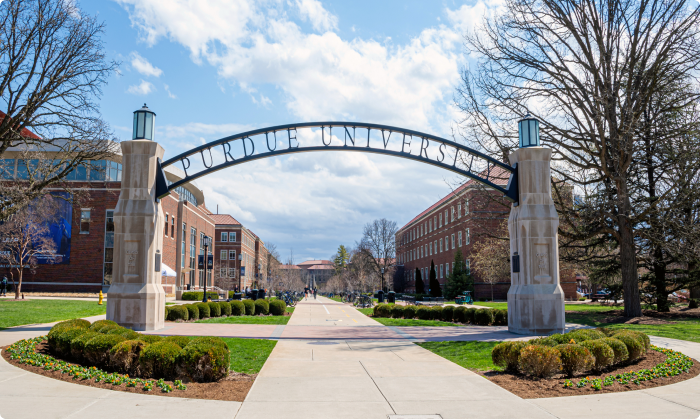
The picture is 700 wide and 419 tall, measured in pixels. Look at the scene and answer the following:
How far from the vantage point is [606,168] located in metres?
20.5

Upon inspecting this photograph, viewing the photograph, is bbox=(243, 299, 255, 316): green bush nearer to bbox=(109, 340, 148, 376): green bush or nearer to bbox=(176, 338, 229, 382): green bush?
bbox=(109, 340, 148, 376): green bush

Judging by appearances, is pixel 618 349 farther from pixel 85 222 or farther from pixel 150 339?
pixel 85 222

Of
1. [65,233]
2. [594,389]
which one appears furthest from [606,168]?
[65,233]

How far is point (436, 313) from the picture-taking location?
21.0 metres

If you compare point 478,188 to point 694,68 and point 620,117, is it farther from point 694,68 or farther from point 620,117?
point 694,68

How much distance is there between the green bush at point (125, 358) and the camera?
7699 millimetres

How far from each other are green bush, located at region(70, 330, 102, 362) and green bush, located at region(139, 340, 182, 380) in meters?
1.59

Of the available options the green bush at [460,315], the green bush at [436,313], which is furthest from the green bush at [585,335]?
the green bush at [436,313]

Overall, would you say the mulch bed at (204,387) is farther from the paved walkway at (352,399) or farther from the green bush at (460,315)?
the green bush at (460,315)

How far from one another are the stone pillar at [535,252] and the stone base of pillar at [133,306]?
34.2ft

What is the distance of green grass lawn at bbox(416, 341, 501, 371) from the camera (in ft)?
30.1

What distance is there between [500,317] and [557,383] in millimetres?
10596

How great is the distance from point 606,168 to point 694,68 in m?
5.25

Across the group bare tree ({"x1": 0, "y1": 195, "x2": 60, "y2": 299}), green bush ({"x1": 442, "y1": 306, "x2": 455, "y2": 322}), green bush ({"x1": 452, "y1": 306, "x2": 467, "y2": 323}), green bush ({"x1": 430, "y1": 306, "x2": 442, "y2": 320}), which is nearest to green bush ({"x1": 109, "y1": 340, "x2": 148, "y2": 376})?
green bush ({"x1": 452, "y1": 306, "x2": 467, "y2": 323})
